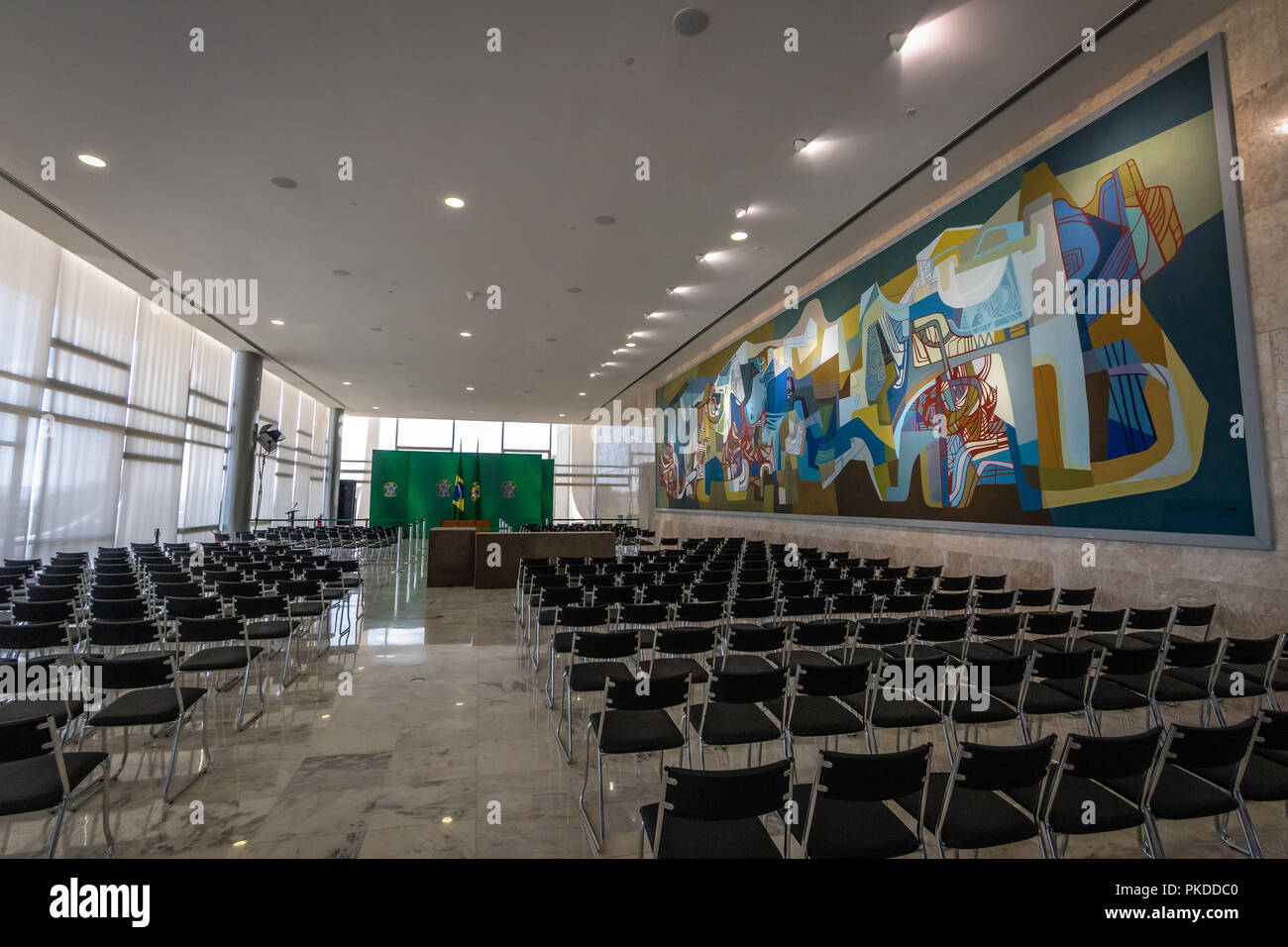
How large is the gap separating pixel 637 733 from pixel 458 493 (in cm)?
1857

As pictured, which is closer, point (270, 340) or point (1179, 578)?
point (1179, 578)

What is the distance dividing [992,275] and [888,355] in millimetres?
1855

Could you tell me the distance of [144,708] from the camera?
2895 mm

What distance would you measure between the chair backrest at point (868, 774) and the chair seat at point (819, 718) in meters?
0.94

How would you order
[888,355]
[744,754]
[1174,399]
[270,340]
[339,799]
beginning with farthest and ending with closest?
[270,340] < [888,355] < [1174,399] < [744,754] < [339,799]

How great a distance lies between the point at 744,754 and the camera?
11.2 feet

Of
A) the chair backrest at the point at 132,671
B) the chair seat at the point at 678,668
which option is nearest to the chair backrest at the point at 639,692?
the chair seat at the point at 678,668

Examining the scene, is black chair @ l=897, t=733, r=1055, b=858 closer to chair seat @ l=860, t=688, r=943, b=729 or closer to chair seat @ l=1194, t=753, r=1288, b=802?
chair seat @ l=860, t=688, r=943, b=729

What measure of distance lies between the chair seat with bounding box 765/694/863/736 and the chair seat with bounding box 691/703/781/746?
0.11 metres

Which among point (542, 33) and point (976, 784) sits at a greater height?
point (542, 33)

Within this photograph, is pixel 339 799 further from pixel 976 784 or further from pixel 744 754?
pixel 976 784
